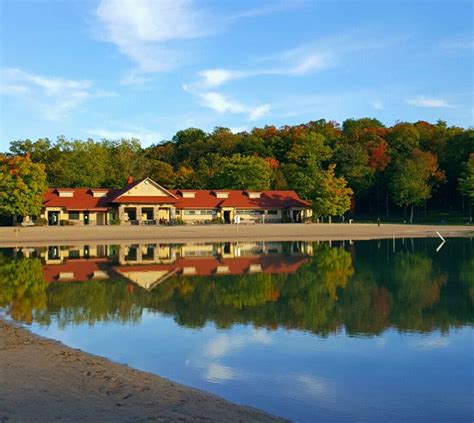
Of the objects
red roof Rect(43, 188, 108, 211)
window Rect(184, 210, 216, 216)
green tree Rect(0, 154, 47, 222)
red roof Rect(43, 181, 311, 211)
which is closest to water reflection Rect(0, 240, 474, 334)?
green tree Rect(0, 154, 47, 222)

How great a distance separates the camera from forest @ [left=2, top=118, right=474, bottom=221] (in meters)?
65.8

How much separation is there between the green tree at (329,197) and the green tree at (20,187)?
2887 cm

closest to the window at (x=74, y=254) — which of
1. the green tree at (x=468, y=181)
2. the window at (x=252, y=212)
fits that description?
the window at (x=252, y=212)

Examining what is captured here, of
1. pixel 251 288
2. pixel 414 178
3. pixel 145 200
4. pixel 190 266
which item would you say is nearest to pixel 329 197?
pixel 414 178

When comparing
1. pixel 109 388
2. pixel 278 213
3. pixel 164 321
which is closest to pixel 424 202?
pixel 278 213

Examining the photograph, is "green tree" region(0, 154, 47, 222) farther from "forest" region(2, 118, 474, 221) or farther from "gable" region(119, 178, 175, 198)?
"forest" region(2, 118, 474, 221)

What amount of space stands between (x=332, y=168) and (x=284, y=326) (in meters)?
53.4

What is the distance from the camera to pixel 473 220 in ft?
210

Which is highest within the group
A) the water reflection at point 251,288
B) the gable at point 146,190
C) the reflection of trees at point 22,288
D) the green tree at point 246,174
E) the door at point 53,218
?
the green tree at point 246,174

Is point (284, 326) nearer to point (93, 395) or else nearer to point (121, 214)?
point (93, 395)

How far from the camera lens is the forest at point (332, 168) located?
65750 millimetres

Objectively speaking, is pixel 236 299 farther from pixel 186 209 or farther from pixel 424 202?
pixel 424 202

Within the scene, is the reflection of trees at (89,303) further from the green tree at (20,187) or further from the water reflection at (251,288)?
the green tree at (20,187)

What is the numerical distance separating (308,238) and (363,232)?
726cm
